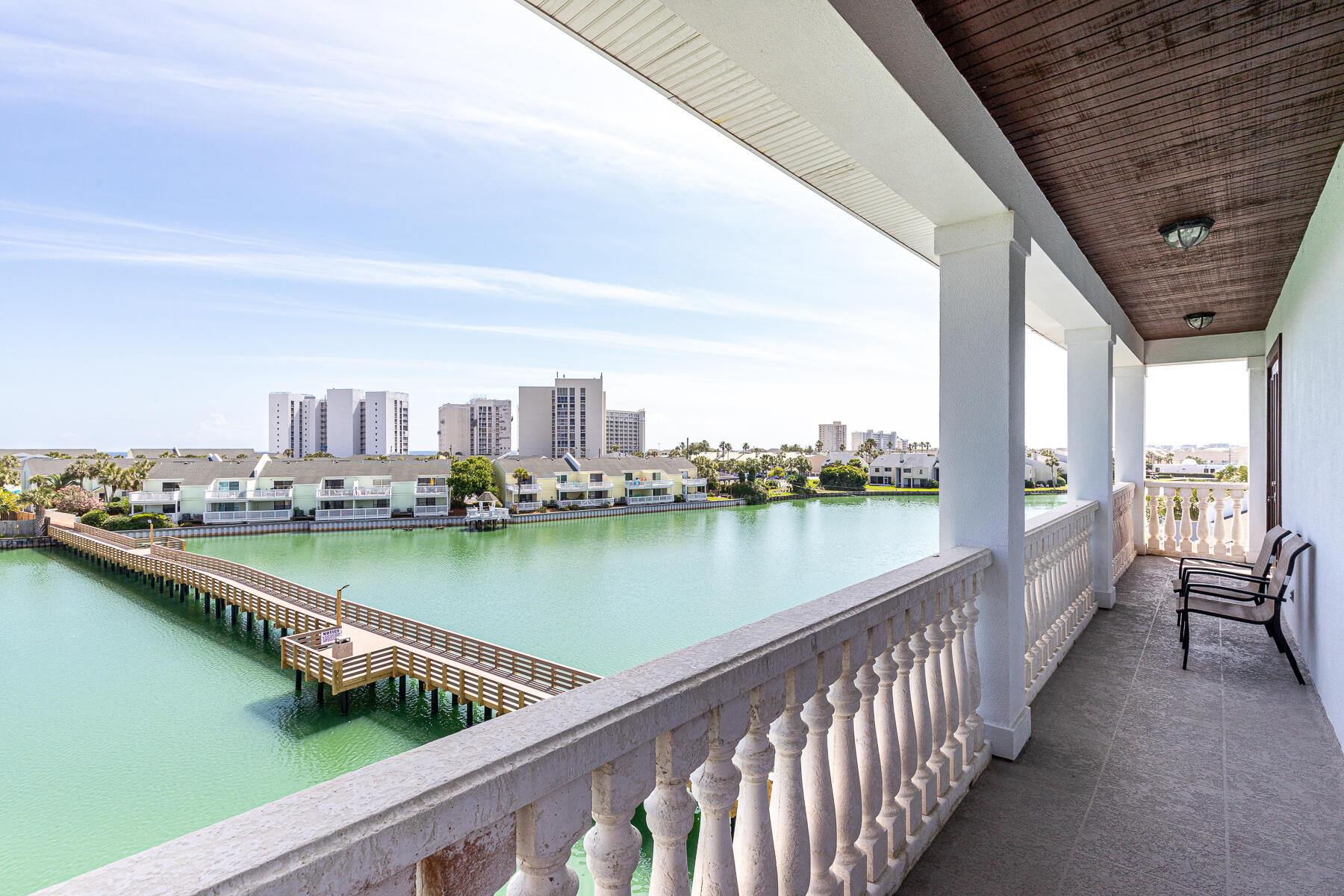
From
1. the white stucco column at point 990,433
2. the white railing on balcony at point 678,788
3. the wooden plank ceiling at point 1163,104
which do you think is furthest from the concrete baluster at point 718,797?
the wooden plank ceiling at point 1163,104

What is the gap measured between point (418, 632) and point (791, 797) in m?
17.8

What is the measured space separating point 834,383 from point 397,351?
53841 millimetres

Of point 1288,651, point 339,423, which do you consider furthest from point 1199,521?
point 339,423

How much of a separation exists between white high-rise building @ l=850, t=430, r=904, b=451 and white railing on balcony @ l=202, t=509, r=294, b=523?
47.4 metres

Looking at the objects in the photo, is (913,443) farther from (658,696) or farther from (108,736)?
(658,696)

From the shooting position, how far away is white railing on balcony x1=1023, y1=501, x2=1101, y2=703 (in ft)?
9.92

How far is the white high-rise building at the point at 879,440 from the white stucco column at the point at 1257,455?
48.2 meters

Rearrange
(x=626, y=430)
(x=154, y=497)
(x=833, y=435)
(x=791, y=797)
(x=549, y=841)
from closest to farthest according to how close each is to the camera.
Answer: (x=549, y=841), (x=791, y=797), (x=154, y=497), (x=626, y=430), (x=833, y=435)

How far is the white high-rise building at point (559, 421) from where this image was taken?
60031 mm

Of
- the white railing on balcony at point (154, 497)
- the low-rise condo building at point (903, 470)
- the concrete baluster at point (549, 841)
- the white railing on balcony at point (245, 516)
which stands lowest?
the white railing on balcony at point (245, 516)

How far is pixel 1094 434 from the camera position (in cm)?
484

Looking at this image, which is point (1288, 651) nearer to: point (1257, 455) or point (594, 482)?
point (1257, 455)

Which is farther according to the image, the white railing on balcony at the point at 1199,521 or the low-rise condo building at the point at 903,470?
the low-rise condo building at the point at 903,470

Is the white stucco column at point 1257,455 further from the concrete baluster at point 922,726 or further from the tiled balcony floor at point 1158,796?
the concrete baluster at point 922,726
